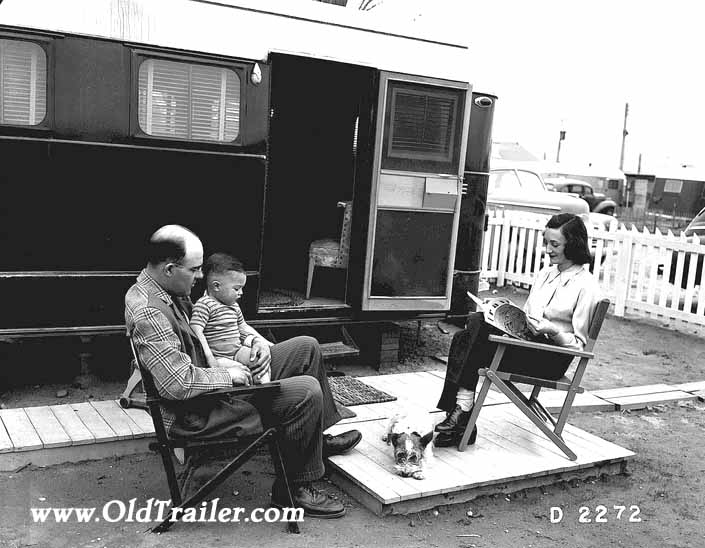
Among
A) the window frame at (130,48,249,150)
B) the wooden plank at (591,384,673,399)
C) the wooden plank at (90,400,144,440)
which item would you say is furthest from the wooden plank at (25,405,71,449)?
the wooden plank at (591,384,673,399)

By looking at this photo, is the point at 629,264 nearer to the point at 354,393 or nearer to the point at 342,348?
the point at 342,348

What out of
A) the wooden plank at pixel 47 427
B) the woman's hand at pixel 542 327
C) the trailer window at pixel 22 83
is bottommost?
the wooden plank at pixel 47 427

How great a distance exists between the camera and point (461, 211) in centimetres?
692

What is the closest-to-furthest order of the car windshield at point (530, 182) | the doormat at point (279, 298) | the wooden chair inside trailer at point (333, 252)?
the doormat at point (279, 298) < the wooden chair inside trailer at point (333, 252) < the car windshield at point (530, 182)

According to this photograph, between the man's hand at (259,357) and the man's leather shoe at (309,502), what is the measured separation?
55 cm

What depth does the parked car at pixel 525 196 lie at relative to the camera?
13195 mm

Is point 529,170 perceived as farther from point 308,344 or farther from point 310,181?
point 308,344

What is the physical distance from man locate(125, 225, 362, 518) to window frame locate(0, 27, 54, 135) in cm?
194

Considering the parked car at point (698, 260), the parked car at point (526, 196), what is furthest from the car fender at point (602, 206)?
the parked car at point (698, 260)

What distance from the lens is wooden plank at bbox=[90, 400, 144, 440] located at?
175 inches

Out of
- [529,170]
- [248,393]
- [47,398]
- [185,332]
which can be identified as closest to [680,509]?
[248,393]

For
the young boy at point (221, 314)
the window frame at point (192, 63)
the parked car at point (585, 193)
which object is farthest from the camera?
the parked car at point (585, 193)

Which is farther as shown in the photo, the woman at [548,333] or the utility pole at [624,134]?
the utility pole at [624,134]

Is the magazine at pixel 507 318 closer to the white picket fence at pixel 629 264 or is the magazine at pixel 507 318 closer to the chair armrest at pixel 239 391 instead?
the chair armrest at pixel 239 391
